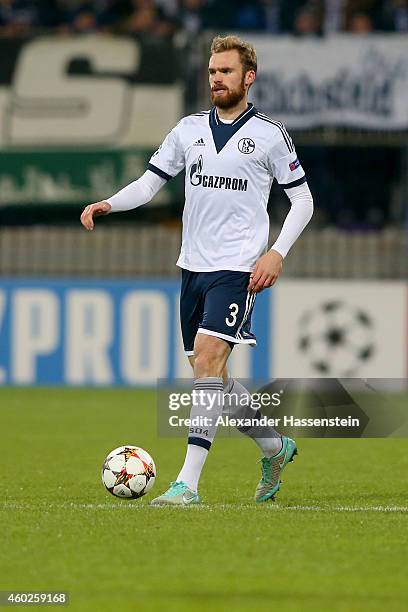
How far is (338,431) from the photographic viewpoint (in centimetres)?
872

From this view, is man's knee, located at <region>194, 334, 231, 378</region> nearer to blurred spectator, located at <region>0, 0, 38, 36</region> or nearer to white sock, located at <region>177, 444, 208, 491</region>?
white sock, located at <region>177, 444, 208, 491</region>

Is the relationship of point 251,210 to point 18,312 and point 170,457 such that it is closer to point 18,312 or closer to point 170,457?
point 170,457

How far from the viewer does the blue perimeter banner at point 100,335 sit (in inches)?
586

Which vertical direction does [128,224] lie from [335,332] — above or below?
above

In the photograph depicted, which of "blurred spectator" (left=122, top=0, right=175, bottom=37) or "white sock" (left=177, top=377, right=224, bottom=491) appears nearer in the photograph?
"white sock" (left=177, top=377, right=224, bottom=491)

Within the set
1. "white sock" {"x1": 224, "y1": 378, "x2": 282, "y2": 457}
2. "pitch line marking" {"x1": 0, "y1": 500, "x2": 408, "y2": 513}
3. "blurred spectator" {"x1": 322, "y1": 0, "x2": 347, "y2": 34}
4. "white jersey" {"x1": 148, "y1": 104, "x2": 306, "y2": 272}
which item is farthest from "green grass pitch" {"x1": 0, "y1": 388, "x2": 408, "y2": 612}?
"blurred spectator" {"x1": 322, "y1": 0, "x2": 347, "y2": 34}

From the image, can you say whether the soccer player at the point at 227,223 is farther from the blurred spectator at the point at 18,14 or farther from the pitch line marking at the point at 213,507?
the blurred spectator at the point at 18,14

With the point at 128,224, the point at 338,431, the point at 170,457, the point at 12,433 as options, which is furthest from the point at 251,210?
the point at 128,224

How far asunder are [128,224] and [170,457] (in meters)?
7.30

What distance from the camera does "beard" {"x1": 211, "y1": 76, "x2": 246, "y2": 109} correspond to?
670 cm

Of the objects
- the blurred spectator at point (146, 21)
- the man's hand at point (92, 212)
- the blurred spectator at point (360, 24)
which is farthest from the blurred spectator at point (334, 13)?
the man's hand at point (92, 212)

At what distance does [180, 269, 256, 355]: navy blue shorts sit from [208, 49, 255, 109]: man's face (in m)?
0.83

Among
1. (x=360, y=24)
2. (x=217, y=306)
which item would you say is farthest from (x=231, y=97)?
(x=360, y=24)

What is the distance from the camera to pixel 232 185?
675cm
